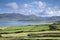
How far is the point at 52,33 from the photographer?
4070mm

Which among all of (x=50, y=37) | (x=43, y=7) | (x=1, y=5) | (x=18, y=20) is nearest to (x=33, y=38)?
(x=50, y=37)

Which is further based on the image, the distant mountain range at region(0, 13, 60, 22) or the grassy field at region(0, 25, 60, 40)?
the distant mountain range at region(0, 13, 60, 22)

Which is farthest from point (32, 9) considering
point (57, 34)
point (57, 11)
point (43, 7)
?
point (57, 34)

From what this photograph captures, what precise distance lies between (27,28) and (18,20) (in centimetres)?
33

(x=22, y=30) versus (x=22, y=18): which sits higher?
(x=22, y=18)

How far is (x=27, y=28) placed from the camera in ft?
14.0

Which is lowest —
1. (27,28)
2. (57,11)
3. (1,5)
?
(27,28)

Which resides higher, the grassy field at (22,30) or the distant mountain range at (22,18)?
the distant mountain range at (22,18)

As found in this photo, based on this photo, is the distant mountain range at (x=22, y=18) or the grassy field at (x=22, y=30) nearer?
the grassy field at (x=22, y=30)

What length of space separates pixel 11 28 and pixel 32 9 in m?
0.77

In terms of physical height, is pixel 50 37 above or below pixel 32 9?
below

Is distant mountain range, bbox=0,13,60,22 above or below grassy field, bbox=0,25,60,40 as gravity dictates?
above

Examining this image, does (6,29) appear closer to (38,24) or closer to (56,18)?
(38,24)

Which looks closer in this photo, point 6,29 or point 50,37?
point 50,37
